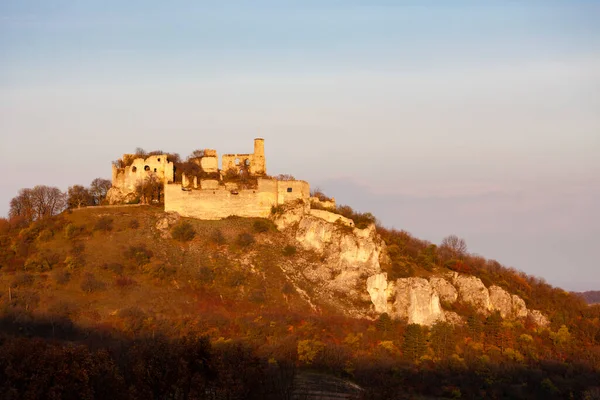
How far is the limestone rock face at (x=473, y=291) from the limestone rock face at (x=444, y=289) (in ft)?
2.91

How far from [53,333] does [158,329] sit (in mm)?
6129

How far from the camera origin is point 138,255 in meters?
61.8

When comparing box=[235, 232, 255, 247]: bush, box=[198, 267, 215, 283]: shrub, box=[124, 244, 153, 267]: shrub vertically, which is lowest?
box=[198, 267, 215, 283]: shrub

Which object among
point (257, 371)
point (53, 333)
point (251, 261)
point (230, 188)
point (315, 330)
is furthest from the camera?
point (230, 188)

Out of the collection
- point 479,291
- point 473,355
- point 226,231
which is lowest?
point 473,355

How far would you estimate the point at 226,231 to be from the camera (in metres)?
65.5

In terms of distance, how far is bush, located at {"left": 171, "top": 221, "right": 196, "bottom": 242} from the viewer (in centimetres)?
6438

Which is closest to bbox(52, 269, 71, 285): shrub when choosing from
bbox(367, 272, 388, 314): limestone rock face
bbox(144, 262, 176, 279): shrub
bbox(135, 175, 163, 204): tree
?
bbox(144, 262, 176, 279): shrub

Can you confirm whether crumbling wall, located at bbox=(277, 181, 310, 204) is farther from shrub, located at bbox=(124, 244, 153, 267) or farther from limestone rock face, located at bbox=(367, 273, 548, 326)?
shrub, located at bbox=(124, 244, 153, 267)

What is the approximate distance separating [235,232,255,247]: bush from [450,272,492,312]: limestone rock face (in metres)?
14.5

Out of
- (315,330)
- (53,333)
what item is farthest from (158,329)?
(315,330)

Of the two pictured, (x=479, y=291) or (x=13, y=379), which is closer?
(x=13, y=379)

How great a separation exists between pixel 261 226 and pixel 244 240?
6.78 feet

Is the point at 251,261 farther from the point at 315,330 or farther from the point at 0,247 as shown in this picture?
the point at 0,247
